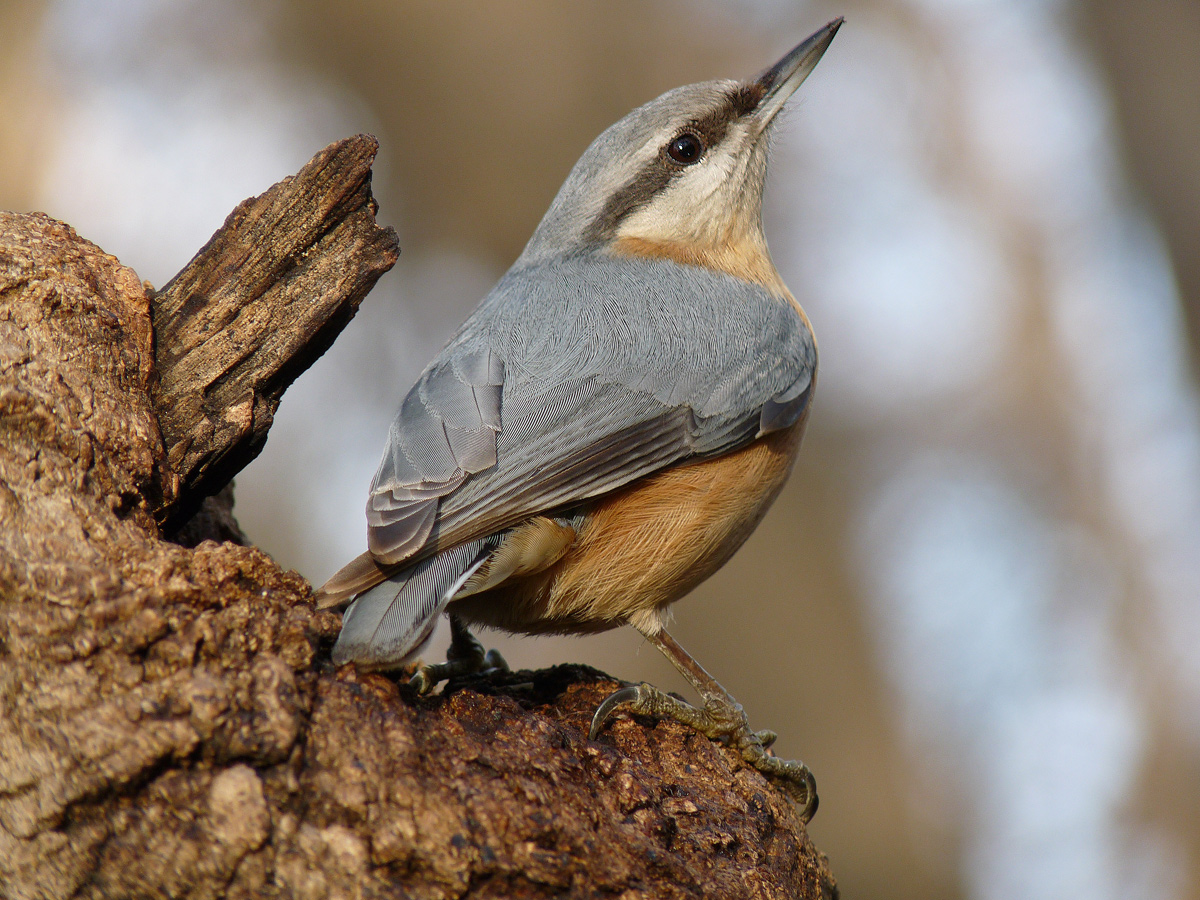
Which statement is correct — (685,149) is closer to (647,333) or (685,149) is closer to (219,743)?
(647,333)

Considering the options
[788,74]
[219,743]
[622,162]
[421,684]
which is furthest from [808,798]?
[788,74]

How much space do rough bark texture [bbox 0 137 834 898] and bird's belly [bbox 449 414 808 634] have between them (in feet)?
1.10

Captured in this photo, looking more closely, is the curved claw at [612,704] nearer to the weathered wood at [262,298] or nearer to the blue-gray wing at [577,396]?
the blue-gray wing at [577,396]

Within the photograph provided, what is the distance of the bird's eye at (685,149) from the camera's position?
3.62 m

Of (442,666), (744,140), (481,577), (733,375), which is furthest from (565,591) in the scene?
(744,140)

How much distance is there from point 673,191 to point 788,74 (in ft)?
2.48

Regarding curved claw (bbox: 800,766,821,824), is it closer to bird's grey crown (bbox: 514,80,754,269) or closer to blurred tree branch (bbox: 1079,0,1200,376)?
bird's grey crown (bbox: 514,80,754,269)

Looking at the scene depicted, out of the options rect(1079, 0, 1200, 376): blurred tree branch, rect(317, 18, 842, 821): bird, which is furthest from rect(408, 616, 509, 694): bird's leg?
rect(1079, 0, 1200, 376): blurred tree branch

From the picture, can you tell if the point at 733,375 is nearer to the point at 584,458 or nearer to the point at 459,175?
the point at 584,458

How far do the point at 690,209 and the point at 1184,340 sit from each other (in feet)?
14.2

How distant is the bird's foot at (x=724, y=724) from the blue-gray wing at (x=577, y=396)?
55cm

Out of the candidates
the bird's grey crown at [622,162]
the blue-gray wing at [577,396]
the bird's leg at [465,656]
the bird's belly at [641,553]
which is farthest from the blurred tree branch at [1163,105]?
the bird's leg at [465,656]

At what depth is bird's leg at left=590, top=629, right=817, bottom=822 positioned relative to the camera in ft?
8.33

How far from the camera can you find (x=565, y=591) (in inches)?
106
